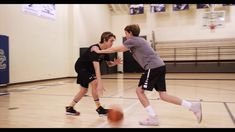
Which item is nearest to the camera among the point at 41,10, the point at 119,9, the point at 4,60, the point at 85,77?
the point at 85,77

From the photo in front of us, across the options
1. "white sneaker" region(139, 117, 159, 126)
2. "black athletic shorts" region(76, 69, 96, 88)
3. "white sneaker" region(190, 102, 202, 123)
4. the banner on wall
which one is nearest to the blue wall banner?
the banner on wall

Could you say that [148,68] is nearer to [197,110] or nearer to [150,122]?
[150,122]

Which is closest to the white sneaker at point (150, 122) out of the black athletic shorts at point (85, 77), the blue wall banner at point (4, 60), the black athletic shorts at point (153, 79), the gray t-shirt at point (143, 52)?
the black athletic shorts at point (153, 79)

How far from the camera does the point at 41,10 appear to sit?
8938 mm

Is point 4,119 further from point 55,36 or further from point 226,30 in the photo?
point 226,30

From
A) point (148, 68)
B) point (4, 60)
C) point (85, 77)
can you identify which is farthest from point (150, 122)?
point (4, 60)

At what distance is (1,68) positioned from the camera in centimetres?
668

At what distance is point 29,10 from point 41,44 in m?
1.22

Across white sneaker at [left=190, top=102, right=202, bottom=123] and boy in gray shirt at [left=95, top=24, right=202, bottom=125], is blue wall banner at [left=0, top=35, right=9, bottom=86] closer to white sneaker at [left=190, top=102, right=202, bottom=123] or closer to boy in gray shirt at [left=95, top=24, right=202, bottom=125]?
boy in gray shirt at [left=95, top=24, right=202, bottom=125]

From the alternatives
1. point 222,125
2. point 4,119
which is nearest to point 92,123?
point 4,119

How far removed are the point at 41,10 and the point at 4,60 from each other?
2.79 m

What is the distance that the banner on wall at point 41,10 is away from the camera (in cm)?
831

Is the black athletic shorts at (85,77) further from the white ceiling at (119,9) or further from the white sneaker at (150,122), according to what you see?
the white ceiling at (119,9)

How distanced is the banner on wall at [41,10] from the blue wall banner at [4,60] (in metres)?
1.67
